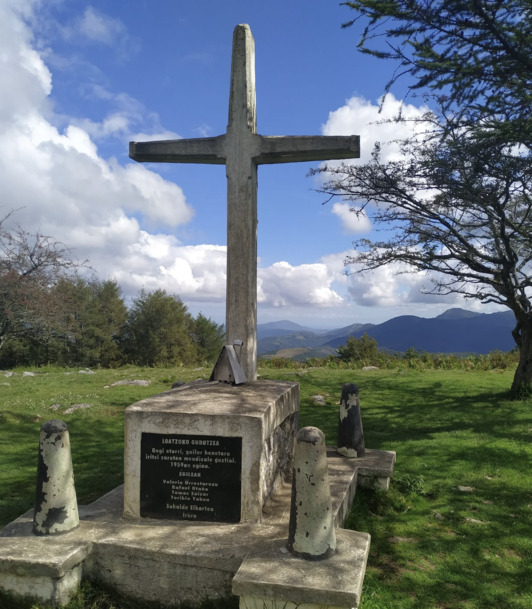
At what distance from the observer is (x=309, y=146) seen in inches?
227

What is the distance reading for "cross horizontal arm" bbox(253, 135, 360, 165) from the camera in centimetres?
568

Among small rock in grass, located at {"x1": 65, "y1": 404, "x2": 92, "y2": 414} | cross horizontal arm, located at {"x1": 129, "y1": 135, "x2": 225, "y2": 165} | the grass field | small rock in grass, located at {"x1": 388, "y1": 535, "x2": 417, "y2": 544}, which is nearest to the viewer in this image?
the grass field

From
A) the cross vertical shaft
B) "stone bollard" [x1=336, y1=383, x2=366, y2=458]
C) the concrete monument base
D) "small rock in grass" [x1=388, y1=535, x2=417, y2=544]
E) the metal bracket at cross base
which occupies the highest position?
the cross vertical shaft

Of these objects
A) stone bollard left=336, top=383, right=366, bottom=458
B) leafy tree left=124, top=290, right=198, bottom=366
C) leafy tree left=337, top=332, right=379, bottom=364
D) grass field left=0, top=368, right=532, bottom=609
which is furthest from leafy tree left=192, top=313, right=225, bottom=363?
stone bollard left=336, top=383, right=366, bottom=458

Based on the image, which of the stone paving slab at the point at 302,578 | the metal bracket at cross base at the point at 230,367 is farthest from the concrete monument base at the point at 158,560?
the metal bracket at cross base at the point at 230,367

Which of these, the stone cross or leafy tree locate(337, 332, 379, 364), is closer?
the stone cross

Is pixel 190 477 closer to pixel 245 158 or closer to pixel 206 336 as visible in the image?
pixel 245 158

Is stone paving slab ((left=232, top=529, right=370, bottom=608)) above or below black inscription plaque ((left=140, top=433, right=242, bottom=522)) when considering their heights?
below

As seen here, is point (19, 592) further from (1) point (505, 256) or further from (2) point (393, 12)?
(1) point (505, 256)

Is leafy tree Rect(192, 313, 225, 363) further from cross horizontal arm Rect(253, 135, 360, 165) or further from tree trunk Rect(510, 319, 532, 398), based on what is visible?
cross horizontal arm Rect(253, 135, 360, 165)

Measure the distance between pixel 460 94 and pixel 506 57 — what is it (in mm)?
870

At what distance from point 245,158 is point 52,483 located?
3977 mm

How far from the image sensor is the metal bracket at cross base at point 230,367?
220 inches

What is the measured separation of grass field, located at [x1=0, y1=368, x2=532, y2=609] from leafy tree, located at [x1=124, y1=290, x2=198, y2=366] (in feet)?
74.2
